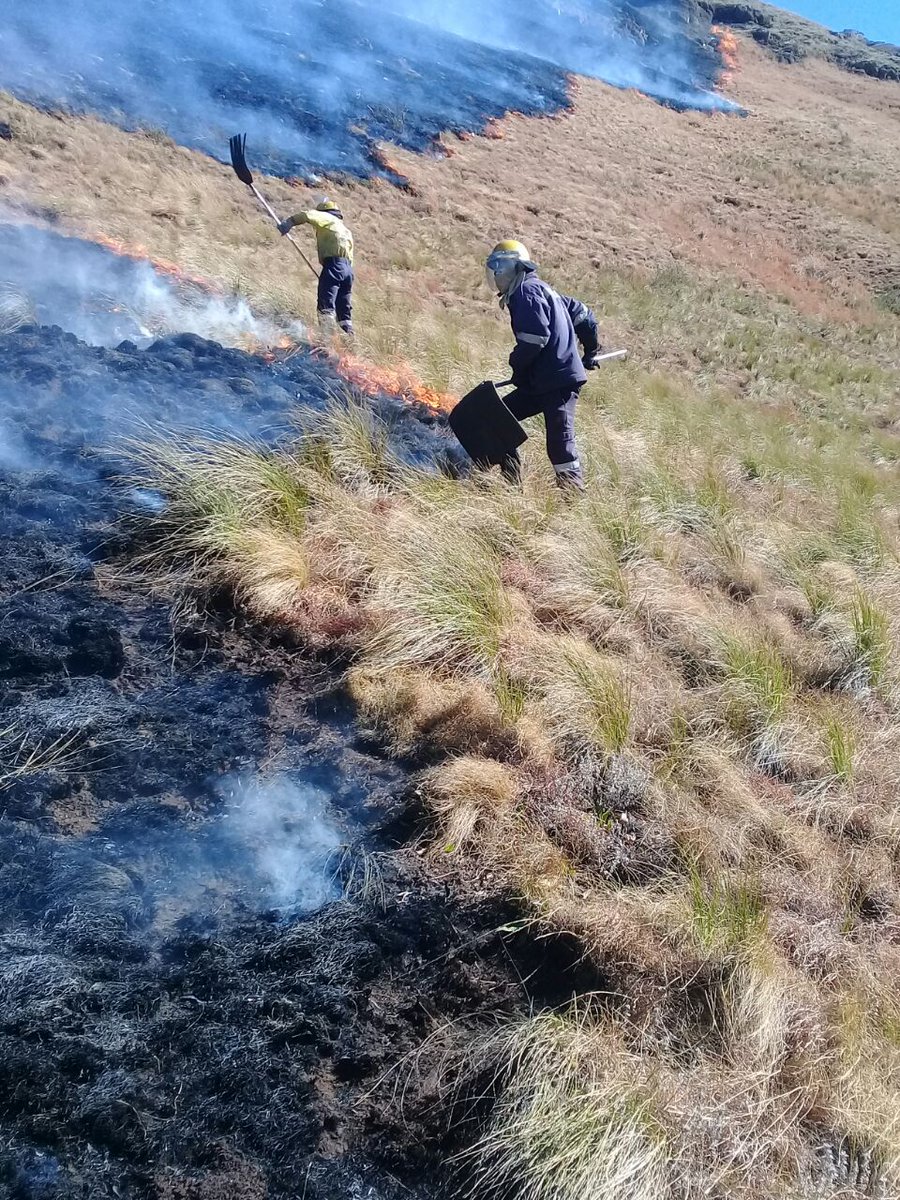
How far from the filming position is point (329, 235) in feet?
26.9

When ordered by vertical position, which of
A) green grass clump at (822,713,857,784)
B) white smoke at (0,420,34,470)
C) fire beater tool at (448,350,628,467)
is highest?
fire beater tool at (448,350,628,467)

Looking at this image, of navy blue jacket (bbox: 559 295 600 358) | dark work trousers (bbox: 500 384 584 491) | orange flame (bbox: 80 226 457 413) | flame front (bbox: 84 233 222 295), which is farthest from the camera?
flame front (bbox: 84 233 222 295)

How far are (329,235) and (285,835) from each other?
6919mm

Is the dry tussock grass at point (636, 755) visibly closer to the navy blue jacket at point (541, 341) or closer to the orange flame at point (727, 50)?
the navy blue jacket at point (541, 341)

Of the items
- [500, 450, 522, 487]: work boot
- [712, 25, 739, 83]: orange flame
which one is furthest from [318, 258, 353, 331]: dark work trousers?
[712, 25, 739, 83]: orange flame

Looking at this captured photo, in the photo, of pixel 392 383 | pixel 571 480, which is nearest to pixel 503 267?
pixel 571 480

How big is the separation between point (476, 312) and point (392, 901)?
1070cm

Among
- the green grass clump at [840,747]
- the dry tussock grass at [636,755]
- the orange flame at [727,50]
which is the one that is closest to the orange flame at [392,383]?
the dry tussock grass at [636,755]

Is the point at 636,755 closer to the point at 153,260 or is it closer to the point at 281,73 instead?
the point at 153,260

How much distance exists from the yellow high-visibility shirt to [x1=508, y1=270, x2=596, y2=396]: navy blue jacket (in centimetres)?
344

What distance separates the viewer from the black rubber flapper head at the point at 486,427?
5340mm

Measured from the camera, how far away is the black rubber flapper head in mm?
5340

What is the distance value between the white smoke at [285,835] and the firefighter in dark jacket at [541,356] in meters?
3.00

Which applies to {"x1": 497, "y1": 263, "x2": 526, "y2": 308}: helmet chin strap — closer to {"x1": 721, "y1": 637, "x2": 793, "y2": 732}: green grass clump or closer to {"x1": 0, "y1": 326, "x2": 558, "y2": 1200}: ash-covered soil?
{"x1": 721, "y1": 637, "x2": 793, "y2": 732}: green grass clump
